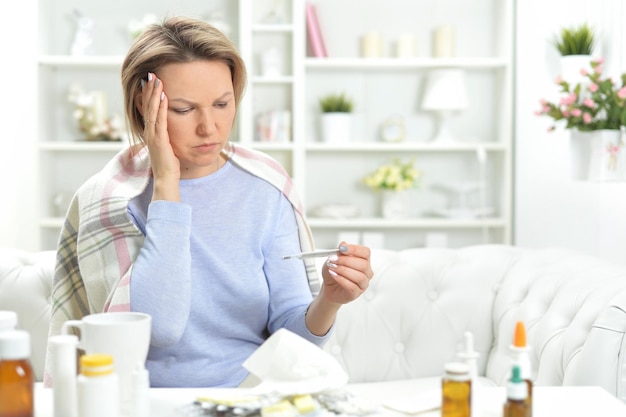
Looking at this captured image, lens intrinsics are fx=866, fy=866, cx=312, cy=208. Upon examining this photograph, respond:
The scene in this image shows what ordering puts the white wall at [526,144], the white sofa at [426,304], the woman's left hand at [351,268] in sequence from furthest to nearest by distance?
the white wall at [526,144]
the white sofa at [426,304]
the woman's left hand at [351,268]

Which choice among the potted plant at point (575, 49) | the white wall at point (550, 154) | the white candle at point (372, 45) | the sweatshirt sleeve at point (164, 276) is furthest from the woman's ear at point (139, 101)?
the white candle at point (372, 45)

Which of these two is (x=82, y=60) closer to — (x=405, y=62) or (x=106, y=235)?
(x=405, y=62)

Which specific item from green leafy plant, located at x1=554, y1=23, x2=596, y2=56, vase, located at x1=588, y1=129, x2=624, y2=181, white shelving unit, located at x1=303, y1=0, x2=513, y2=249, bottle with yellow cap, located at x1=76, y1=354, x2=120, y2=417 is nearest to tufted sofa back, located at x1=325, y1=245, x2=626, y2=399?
vase, located at x1=588, y1=129, x2=624, y2=181

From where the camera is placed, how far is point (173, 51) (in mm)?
1607

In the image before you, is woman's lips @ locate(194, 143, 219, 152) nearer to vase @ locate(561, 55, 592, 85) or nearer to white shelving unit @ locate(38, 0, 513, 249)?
vase @ locate(561, 55, 592, 85)

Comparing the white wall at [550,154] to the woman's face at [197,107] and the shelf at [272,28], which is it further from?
the woman's face at [197,107]

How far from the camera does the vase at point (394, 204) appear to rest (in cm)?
442

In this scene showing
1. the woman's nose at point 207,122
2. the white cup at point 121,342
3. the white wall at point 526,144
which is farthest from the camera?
the white wall at point 526,144

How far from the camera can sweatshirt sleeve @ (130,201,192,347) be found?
1528mm

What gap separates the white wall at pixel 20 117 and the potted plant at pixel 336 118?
4.71 ft

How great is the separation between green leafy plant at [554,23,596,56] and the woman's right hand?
2.36m

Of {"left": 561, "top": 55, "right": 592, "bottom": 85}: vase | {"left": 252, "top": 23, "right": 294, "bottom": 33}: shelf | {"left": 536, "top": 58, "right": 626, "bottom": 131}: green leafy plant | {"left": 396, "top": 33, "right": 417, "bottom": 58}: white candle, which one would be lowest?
{"left": 536, "top": 58, "right": 626, "bottom": 131}: green leafy plant

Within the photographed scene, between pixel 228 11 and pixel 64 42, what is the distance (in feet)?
2.84

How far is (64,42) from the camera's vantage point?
4.50 metres
